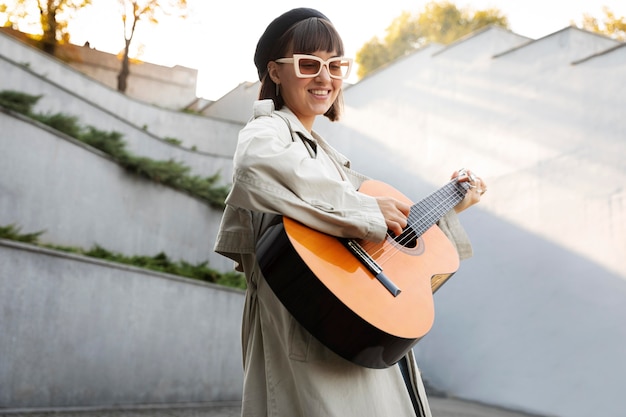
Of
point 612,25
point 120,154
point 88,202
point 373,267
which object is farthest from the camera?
point 612,25

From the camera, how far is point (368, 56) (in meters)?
30.8

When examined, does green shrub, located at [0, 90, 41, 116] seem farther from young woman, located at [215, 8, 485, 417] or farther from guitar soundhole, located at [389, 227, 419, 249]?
guitar soundhole, located at [389, 227, 419, 249]

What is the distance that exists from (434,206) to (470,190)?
253mm

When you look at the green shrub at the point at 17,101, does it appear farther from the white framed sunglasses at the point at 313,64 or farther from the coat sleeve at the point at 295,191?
the coat sleeve at the point at 295,191

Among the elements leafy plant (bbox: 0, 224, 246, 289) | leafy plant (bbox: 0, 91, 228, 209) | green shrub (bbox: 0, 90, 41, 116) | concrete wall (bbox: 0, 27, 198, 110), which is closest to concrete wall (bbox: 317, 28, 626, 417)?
leafy plant (bbox: 0, 91, 228, 209)

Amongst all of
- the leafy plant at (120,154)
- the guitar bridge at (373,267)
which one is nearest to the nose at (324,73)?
the guitar bridge at (373,267)

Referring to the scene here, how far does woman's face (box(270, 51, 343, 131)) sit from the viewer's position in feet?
5.94

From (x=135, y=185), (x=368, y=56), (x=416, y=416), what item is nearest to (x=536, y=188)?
(x=135, y=185)

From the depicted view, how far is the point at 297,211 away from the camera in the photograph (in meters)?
1.45

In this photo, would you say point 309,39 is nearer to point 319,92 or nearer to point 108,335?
point 319,92

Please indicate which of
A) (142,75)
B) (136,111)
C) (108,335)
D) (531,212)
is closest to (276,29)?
(108,335)

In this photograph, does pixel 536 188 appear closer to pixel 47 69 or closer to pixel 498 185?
pixel 498 185

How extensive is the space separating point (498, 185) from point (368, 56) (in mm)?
23159

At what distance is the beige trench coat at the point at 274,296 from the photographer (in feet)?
4.79
